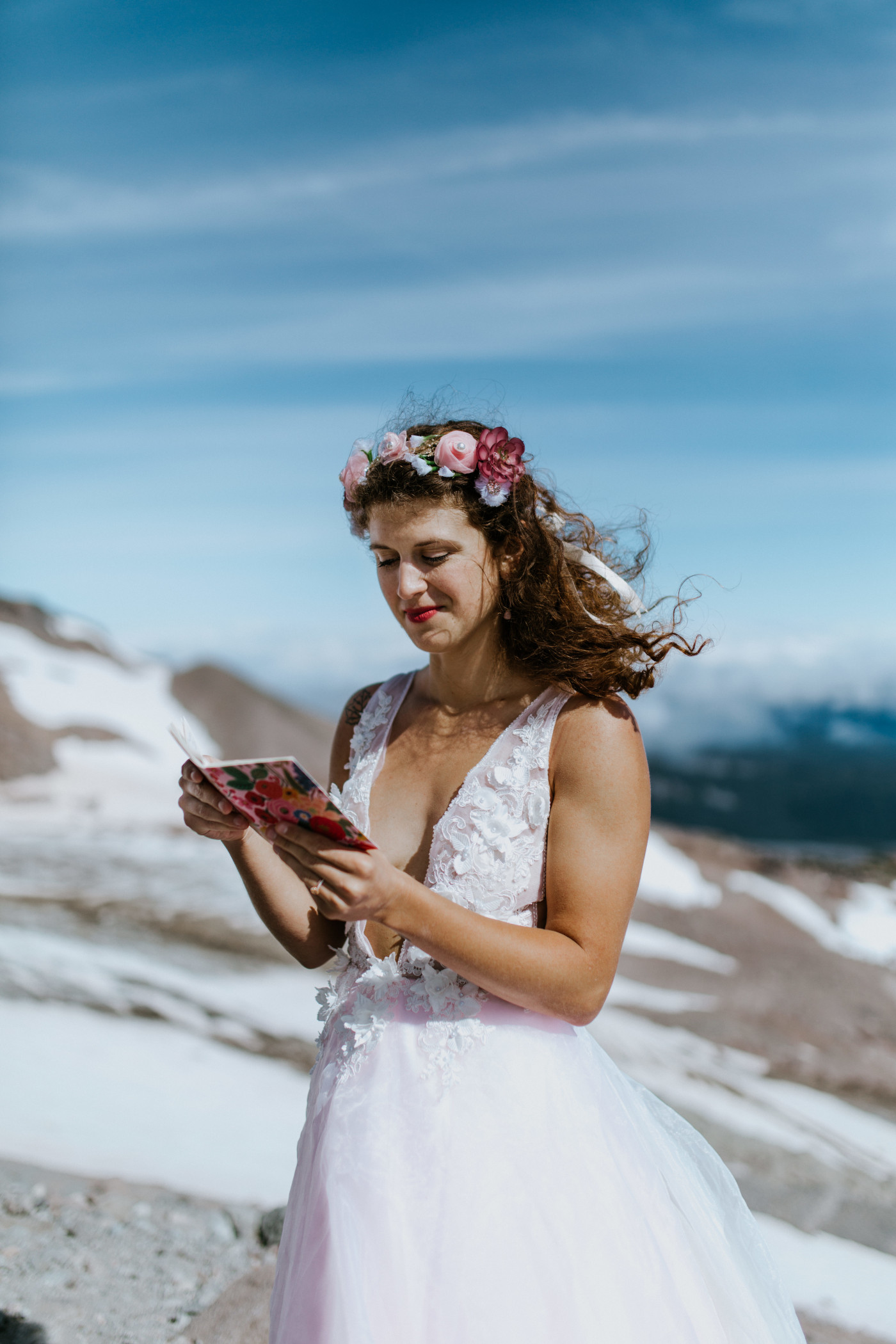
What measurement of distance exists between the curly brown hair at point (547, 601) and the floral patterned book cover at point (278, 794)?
2.11ft

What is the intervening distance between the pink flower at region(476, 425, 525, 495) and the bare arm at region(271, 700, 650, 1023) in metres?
0.51

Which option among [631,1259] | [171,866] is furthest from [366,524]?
[171,866]

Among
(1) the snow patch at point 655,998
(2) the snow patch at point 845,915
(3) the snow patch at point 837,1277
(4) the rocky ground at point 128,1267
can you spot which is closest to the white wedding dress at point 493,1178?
(4) the rocky ground at point 128,1267

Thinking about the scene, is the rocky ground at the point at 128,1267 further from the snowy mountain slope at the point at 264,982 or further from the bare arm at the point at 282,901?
the bare arm at the point at 282,901

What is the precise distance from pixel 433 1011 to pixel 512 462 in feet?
3.69

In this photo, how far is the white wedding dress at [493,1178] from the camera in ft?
5.38

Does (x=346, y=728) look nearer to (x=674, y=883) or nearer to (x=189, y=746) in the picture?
(x=189, y=746)

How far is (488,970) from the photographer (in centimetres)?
174

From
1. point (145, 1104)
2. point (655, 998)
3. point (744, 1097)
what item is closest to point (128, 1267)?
point (145, 1104)

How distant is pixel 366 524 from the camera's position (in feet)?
7.69

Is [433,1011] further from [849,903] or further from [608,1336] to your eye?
[849,903]

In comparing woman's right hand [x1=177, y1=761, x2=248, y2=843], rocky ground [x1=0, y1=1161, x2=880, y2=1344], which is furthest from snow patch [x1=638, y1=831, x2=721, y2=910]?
woman's right hand [x1=177, y1=761, x2=248, y2=843]

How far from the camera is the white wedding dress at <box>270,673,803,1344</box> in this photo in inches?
64.5

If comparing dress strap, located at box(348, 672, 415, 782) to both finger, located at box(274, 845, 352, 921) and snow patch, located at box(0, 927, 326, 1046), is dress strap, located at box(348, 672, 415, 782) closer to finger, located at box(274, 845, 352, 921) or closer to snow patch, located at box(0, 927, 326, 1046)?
finger, located at box(274, 845, 352, 921)
